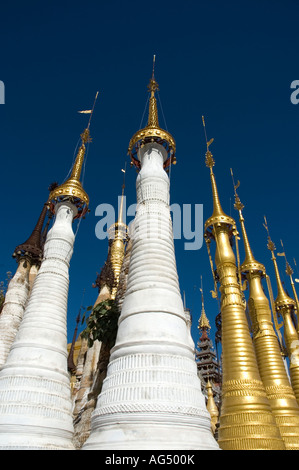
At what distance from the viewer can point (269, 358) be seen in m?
13.9

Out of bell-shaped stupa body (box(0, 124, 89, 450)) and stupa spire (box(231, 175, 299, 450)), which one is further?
stupa spire (box(231, 175, 299, 450))

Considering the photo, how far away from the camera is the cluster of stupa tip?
5.26 metres

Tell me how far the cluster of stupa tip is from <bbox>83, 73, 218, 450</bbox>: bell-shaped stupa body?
2 centimetres

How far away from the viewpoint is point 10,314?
1484 cm

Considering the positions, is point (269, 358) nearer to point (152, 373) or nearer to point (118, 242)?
point (152, 373)

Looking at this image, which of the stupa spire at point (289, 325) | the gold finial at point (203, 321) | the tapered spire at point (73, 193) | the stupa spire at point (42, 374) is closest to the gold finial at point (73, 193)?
the tapered spire at point (73, 193)

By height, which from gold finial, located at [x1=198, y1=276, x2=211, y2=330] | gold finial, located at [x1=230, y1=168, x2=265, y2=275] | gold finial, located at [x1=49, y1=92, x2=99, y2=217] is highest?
gold finial, located at [x1=198, y1=276, x2=211, y2=330]

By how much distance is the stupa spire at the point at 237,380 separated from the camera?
30.6 feet

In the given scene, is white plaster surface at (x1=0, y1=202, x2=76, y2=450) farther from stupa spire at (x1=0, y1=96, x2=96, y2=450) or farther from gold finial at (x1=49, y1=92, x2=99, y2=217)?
gold finial at (x1=49, y1=92, x2=99, y2=217)

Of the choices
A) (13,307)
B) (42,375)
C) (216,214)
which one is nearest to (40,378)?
(42,375)

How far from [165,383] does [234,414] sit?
19.4 ft

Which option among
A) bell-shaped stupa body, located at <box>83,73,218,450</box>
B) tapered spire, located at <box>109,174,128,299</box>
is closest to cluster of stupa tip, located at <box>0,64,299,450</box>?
bell-shaped stupa body, located at <box>83,73,218,450</box>

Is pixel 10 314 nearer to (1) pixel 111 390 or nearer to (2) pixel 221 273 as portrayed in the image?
(2) pixel 221 273
